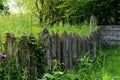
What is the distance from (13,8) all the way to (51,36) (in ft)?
20.0

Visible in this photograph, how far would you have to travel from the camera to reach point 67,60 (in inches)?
262

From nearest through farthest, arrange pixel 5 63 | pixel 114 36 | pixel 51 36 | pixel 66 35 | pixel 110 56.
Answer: pixel 5 63 < pixel 51 36 < pixel 66 35 < pixel 110 56 < pixel 114 36

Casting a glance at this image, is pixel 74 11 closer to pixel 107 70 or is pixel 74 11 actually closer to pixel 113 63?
pixel 113 63

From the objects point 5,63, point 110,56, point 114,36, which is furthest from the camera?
point 114,36

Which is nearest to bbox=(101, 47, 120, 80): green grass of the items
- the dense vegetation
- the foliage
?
the dense vegetation

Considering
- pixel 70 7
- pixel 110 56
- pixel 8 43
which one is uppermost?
pixel 70 7

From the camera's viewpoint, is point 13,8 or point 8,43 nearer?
point 8,43

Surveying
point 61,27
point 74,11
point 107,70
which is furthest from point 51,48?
point 74,11

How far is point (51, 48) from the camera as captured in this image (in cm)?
612

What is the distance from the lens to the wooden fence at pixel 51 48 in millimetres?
5480

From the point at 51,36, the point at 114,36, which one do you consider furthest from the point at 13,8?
the point at 51,36

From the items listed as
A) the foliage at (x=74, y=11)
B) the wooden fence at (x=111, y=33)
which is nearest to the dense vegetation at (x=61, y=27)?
the foliage at (x=74, y=11)

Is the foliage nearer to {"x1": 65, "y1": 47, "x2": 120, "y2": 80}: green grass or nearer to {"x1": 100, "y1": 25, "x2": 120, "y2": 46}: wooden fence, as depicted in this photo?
{"x1": 100, "y1": 25, "x2": 120, "y2": 46}: wooden fence

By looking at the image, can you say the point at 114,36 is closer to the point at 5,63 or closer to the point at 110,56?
the point at 110,56
